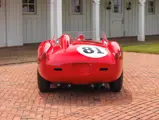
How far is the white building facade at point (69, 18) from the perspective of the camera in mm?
15922

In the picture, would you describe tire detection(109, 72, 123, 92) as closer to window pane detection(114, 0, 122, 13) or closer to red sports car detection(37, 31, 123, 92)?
red sports car detection(37, 31, 123, 92)

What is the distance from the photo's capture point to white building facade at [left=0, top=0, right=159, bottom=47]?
15922 mm

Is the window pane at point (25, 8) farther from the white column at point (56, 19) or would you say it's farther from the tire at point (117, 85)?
the tire at point (117, 85)

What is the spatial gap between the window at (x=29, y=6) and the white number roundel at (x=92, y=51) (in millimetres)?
10274

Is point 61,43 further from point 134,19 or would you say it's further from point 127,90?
point 134,19

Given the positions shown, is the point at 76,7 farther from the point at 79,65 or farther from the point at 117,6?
the point at 79,65

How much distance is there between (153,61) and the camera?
40.2 feet

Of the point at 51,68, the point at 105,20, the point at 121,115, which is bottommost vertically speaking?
the point at 121,115

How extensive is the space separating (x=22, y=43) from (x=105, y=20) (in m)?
6.01

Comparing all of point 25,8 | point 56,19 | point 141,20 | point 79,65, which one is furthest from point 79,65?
point 141,20

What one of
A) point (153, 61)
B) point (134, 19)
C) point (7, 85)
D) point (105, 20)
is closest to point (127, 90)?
point (7, 85)

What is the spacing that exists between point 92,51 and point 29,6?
10.8 metres

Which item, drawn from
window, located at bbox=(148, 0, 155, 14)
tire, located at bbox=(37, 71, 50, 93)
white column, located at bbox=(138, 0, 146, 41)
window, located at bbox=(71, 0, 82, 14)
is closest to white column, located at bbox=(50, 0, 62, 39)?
window, located at bbox=(71, 0, 82, 14)

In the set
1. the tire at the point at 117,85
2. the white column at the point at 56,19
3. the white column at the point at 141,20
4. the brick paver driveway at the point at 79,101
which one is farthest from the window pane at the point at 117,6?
the tire at the point at 117,85
